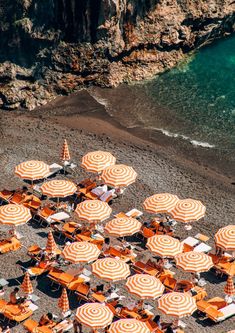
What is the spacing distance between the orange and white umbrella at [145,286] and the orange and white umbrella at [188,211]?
5163 mm

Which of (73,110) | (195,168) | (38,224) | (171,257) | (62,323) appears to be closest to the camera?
(62,323)

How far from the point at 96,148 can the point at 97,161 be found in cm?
453

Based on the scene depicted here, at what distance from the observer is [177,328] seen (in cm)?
3669

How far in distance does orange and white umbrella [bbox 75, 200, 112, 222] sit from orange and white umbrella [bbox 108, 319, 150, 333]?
779cm

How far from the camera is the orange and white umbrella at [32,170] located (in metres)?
45.2

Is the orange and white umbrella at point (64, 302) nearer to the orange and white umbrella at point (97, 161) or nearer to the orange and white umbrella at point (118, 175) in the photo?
the orange and white umbrella at point (118, 175)

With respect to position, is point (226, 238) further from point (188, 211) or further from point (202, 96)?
point (202, 96)

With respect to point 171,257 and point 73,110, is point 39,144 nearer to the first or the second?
point 73,110

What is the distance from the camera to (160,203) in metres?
43.1

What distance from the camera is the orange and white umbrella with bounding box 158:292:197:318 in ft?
118

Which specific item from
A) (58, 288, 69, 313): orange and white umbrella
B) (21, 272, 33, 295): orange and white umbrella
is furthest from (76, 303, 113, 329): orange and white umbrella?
(21, 272, 33, 295): orange and white umbrella

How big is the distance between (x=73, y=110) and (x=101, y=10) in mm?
6727

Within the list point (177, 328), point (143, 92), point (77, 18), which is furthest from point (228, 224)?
point (77, 18)

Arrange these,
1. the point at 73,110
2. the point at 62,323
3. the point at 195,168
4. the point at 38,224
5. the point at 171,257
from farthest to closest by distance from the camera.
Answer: the point at 73,110, the point at 195,168, the point at 38,224, the point at 171,257, the point at 62,323
